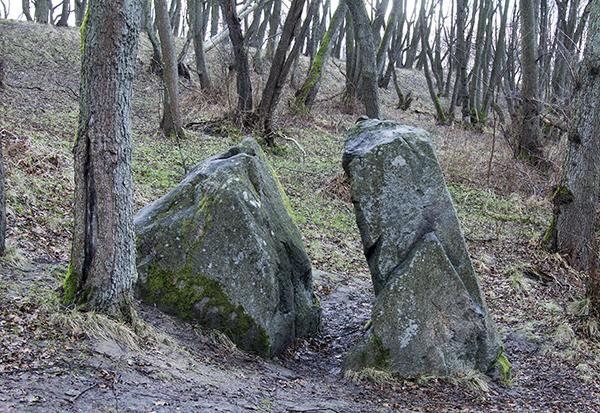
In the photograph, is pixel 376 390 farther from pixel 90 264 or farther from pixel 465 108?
pixel 465 108

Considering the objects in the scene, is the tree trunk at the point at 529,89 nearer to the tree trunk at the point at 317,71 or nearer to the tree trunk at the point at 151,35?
the tree trunk at the point at 317,71

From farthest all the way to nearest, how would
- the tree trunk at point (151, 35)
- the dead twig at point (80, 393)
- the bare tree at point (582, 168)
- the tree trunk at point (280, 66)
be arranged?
the tree trunk at point (151, 35) → the tree trunk at point (280, 66) → the bare tree at point (582, 168) → the dead twig at point (80, 393)

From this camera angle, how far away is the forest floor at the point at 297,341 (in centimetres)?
322

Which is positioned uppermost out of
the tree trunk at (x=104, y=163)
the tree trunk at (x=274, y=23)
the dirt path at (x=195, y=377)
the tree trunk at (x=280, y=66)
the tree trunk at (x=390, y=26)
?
the tree trunk at (x=274, y=23)

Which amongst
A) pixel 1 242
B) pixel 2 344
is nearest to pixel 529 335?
pixel 2 344

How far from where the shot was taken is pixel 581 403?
4.52 metres

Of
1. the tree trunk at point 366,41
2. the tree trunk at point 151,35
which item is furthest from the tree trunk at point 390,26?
the tree trunk at point 151,35

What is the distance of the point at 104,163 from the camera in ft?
12.1

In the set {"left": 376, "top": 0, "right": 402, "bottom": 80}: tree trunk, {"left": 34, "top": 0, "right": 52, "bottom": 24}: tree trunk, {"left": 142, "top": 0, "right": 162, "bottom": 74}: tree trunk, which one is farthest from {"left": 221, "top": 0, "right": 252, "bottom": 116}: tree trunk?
{"left": 34, "top": 0, "right": 52, "bottom": 24}: tree trunk

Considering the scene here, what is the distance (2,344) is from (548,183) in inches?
451

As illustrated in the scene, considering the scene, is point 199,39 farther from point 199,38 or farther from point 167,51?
point 167,51

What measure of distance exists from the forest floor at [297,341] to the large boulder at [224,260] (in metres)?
0.20

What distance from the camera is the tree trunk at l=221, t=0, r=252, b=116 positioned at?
11438 millimetres

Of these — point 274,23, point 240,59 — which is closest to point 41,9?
point 274,23
